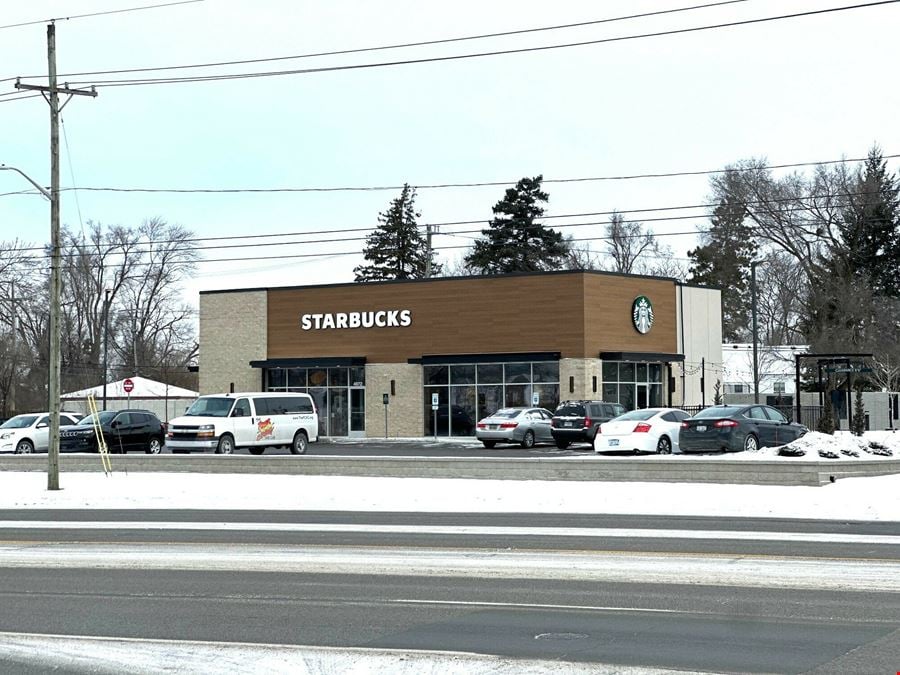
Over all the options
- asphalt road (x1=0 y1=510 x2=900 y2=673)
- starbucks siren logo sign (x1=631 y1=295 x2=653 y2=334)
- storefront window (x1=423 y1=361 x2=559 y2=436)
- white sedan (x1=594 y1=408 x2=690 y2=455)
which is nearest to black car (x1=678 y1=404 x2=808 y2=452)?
white sedan (x1=594 y1=408 x2=690 y2=455)

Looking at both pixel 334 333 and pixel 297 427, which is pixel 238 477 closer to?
pixel 297 427

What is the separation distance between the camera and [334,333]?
174ft

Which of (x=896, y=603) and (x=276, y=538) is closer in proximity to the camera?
(x=896, y=603)

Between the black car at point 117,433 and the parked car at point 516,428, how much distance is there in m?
11.4

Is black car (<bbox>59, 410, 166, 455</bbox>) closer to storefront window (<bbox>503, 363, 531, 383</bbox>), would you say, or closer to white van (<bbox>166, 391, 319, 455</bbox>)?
white van (<bbox>166, 391, 319, 455</bbox>)

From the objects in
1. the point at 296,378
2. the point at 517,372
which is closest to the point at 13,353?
the point at 296,378

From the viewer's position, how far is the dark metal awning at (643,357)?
47.9 m

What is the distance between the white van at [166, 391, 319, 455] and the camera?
3500 centimetres

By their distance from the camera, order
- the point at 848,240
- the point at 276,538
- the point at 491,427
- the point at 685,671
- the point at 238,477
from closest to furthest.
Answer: the point at 685,671, the point at 276,538, the point at 238,477, the point at 491,427, the point at 848,240

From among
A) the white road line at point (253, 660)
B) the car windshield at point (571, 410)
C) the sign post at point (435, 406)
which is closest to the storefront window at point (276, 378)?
the sign post at point (435, 406)

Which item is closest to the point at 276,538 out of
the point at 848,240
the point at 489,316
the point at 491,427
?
the point at 491,427

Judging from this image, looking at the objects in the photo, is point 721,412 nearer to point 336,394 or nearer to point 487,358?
point 487,358

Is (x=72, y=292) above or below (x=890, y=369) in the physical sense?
above

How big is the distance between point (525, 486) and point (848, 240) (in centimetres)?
4957
